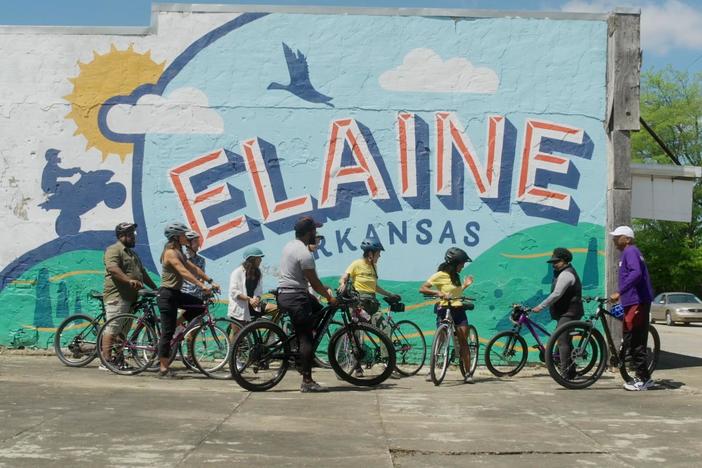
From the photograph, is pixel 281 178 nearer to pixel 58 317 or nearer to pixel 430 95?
pixel 430 95

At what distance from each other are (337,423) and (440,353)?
3.28 meters

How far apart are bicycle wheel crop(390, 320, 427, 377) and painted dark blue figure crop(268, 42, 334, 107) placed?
356 cm

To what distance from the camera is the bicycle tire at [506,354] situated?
1118cm

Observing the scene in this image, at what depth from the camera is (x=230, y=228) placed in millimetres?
12477

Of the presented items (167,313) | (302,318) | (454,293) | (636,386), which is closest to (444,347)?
(454,293)

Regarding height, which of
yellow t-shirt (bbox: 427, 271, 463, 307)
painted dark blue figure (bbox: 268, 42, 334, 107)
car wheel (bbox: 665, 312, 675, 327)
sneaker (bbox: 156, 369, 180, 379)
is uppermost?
painted dark blue figure (bbox: 268, 42, 334, 107)

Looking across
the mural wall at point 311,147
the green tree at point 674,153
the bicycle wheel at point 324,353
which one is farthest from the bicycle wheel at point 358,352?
the green tree at point 674,153

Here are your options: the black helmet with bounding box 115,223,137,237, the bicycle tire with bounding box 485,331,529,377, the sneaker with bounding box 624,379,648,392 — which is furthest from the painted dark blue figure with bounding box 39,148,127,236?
the sneaker with bounding box 624,379,648,392

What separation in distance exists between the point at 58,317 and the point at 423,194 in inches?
222

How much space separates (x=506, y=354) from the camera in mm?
11344

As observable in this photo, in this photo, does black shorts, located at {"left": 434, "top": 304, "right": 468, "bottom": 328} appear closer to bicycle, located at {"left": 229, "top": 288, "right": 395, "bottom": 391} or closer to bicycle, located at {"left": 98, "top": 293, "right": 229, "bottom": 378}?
bicycle, located at {"left": 229, "top": 288, "right": 395, "bottom": 391}

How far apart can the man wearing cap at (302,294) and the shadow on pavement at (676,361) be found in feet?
20.0

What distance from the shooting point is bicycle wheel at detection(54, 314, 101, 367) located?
36.8ft

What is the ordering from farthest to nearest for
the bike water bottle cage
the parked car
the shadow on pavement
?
the parked car < the shadow on pavement < the bike water bottle cage
